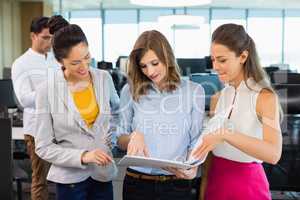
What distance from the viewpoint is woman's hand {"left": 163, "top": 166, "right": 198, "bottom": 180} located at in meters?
1.61

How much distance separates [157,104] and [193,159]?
0.35 m

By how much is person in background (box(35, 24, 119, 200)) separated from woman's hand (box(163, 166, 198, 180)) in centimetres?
26

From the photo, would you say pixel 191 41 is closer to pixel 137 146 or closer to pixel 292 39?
pixel 292 39

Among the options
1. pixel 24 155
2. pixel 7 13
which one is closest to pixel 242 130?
pixel 24 155

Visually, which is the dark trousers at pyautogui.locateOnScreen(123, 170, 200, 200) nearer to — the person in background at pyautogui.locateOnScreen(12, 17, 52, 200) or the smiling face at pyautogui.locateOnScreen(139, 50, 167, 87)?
the smiling face at pyautogui.locateOnScreen(139, 50, 167, 87)

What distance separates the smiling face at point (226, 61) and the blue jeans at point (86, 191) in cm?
74

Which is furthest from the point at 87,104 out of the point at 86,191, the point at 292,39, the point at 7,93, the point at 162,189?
the point at 292,39

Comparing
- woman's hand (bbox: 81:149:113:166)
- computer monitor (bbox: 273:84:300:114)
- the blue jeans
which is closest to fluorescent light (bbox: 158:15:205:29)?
computer monitor (bbox: 273:84:300:114)

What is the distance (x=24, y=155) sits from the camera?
12.0ft

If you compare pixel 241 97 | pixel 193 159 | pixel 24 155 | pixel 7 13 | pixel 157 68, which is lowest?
pixel 24 155

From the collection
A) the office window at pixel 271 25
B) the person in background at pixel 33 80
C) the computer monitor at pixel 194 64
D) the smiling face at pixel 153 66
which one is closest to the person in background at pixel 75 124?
the smiling face at pixel 153 66

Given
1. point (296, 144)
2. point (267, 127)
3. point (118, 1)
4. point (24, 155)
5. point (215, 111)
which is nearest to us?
point (267, 127)

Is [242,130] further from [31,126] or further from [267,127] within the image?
[31,126]

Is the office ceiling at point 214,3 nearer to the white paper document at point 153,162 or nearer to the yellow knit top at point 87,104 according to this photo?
the yellow knit top at point 87,104
